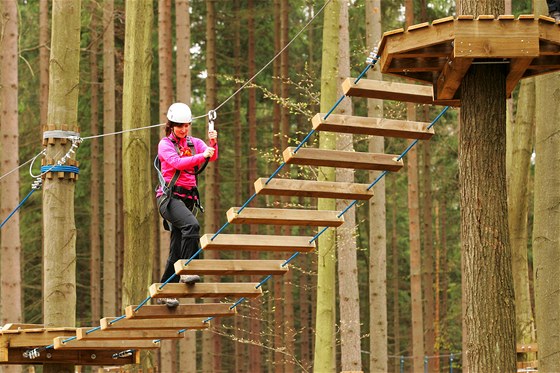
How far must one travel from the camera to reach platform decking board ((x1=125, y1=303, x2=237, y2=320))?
322 inches

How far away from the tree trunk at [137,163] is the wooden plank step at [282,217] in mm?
5442

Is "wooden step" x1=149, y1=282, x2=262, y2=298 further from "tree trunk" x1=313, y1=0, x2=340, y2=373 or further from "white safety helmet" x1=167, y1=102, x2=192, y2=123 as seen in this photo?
"tree trunk" x1=313, y1=0, x2=340, y2=373

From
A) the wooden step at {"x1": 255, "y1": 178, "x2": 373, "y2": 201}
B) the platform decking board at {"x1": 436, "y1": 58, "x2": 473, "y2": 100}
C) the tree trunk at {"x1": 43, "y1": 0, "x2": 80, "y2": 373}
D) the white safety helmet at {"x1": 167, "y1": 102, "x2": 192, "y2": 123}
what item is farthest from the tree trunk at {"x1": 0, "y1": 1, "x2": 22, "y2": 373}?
the platform decking board at {"x1": 436, "y1": 58, "x2": 473, "y2": 100}

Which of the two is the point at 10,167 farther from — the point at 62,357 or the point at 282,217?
the point at 282,217

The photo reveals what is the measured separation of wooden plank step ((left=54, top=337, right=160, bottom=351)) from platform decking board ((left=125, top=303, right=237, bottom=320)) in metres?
0.94

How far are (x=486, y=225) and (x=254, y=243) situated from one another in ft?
6.11

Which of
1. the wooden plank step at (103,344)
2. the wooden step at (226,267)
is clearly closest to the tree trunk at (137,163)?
the wooden plank step at (103,344)

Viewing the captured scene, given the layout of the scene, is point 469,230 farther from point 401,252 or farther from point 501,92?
point 401,252

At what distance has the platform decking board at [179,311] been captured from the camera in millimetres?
8172

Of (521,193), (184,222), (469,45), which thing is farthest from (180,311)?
(521,193)

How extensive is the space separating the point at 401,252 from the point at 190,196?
26.6 m

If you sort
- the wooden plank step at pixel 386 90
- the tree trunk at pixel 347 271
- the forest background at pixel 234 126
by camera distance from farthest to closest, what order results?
the forest background at pixel 234 126
the tree trunk at pixel 347 271
the wooden plank step at pixel 386 90

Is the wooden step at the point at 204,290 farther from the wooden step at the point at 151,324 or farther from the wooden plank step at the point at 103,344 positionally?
the wooden plank step at the point at 103,344

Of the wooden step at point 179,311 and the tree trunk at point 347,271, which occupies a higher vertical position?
the tree trunk at point 347,271
